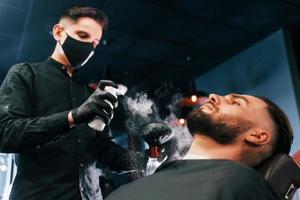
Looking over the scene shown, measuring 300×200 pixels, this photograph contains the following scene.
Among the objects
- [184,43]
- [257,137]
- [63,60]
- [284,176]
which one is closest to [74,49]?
[63,60]

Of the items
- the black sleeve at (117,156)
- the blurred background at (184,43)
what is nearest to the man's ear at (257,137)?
the black sleeve at (117,156)

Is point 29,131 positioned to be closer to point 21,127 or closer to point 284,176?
point 21,127

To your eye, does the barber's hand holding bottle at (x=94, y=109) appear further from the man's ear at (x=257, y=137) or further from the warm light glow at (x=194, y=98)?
the warm light glow at (x=194, y=98)

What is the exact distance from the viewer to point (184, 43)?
5203mm

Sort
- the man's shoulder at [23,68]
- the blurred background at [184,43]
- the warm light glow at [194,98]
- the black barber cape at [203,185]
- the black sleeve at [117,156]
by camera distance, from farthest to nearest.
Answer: the warm light glow at [194,98]
the blurred background at [184,43]
the black sleeve at [117,156]
the man's shoulder at [23,68]
the black barber cape at [203,185]

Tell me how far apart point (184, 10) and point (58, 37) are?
2.87 meters

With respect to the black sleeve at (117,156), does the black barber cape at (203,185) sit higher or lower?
higher

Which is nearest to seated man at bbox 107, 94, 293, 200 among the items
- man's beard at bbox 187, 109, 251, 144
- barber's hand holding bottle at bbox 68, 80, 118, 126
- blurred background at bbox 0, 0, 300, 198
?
man's beard at bbox 187, 109, 251, 144

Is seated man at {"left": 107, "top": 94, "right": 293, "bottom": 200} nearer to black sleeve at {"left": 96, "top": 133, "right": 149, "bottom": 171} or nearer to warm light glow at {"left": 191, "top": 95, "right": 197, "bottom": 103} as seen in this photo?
black sleeve at {"left": 96, "top": 133, "right": 149, "bottom": 171}

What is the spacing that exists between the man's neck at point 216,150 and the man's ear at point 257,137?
0.05m

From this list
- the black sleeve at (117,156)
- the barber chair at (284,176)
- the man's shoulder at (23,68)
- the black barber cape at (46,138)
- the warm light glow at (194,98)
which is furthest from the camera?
the warm light glow at (194,98)

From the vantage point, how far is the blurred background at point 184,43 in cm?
432

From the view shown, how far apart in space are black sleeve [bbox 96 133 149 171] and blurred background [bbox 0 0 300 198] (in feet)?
9.05

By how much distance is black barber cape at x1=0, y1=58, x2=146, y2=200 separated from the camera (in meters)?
1.27
